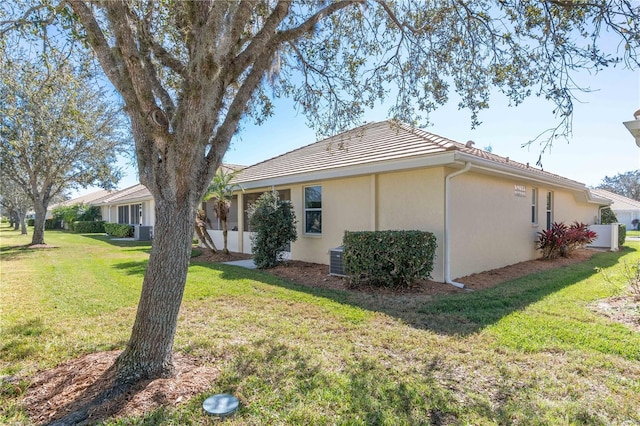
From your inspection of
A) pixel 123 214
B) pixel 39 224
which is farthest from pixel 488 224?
pixel 123 214

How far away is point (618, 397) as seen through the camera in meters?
3.27

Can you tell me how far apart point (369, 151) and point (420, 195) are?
86.8 inches

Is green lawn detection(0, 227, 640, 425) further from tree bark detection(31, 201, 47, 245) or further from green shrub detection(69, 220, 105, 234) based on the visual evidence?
green shrub detection(69, 220, 105, 234)

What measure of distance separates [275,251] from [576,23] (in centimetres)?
858

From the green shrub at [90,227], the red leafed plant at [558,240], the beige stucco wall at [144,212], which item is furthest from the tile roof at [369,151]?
the green shrub at [90,227]

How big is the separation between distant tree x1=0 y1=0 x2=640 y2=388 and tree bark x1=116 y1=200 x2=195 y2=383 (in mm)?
10

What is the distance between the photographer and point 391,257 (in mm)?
7672

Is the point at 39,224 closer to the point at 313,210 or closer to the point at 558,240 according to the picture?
the point at 313,210

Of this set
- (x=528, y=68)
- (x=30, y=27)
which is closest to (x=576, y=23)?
(x=528, y=68)

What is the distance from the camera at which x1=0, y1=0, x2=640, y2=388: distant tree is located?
3539 mm

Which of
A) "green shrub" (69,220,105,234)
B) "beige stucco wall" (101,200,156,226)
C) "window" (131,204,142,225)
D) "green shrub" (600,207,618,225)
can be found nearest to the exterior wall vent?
"beige stucco wall" (101,200,156,226)

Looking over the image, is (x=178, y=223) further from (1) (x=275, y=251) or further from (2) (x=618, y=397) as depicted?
(1) (x=275, y=251)

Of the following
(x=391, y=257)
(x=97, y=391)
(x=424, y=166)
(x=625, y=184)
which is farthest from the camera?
(x=625, y=184)

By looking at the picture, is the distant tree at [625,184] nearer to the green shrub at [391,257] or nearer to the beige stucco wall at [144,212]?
the green shrub at [391,257]
